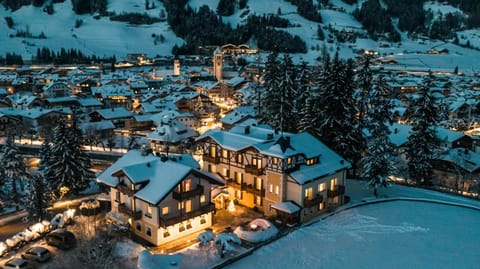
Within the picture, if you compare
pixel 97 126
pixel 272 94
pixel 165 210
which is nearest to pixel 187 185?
pixel 165 210

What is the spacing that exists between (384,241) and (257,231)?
8316mm

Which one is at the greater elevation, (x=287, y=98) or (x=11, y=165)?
(x=287, y=98)

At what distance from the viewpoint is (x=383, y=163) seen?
1337 inches

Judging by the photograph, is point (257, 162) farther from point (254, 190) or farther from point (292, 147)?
point (292, 147)

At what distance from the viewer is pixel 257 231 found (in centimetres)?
2655

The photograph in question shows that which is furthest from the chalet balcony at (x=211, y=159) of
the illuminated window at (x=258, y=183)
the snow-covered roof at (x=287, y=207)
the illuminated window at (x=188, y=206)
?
the illuminated window at (x=188, y=206)

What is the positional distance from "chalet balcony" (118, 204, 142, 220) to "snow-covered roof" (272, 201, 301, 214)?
30.7 feet

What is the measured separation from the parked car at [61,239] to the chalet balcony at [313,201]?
51.0 ft

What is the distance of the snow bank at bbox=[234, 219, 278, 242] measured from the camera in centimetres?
2604

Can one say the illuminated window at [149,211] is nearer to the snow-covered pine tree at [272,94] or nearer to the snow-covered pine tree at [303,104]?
the snow-covered pine tree at [303,104]

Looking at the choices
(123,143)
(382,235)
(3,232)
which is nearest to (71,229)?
(3,232)

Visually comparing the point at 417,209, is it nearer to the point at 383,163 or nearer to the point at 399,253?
the point at 383,163

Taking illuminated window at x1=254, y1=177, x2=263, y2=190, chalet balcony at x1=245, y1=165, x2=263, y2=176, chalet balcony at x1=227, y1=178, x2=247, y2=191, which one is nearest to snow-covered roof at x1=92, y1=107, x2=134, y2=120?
chalet balcony at x1=227, y1=178, x2=247, y2=191

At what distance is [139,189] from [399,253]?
16915 millimetres
